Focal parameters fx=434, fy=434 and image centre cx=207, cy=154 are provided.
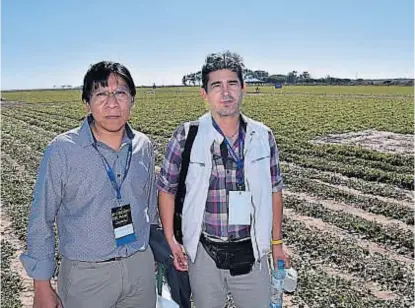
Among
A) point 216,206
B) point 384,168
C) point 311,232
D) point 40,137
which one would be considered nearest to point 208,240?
point 216,206

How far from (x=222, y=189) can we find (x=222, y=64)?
0.61 meters

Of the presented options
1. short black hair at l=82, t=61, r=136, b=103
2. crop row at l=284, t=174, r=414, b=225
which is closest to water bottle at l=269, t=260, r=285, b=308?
short black hair at l=82, t=61, r=136, b=103

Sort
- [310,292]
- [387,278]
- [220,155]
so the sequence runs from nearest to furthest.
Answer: [220,155] → [310,292] → [387,278]

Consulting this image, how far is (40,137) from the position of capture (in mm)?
14633

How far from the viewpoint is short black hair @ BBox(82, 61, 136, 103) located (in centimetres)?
187

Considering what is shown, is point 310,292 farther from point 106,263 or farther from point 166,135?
point 166,135

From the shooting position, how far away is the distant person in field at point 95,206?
177cm

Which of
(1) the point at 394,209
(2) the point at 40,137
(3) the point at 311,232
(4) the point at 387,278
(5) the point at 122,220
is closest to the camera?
(5) the point at 122,220

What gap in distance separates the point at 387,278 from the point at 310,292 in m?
0.88

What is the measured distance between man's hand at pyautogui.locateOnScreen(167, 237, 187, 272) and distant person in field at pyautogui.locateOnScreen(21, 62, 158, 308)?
222 mm

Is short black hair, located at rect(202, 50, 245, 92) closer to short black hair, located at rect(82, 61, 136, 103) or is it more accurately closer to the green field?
short black hair, located at rect(82, 61, 136, 103)

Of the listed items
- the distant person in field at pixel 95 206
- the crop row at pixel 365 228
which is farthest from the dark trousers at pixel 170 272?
the crop row at pixel 365 228

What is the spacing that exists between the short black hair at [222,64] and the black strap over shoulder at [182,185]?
9.8 inches

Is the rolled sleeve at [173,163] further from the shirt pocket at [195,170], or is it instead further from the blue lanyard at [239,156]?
the blue lanyard at [239,156]
